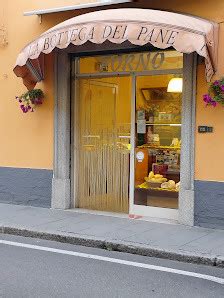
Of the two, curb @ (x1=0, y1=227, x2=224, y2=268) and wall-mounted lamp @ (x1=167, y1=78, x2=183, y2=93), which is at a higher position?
wall-mounted lamp @ (x1=167, y1=78, x2=183, y2=93)

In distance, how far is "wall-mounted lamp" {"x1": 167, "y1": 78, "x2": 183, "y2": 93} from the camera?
8.87 m

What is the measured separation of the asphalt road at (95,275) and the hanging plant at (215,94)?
2768mm

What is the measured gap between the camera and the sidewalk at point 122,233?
6945 mm

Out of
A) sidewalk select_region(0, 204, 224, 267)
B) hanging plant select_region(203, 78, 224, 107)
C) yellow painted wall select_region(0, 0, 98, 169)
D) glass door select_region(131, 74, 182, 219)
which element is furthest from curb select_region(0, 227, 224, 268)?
hanging plant select_region(203, 78, 224, 107)

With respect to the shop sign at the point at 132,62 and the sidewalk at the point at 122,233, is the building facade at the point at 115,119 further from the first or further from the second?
the sidewalk at the point at 122,233

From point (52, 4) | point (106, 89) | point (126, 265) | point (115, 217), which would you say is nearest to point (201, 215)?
point (115, 217)

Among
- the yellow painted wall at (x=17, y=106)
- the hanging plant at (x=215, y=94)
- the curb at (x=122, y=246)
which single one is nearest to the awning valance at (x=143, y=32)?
the hanging plant at (x=215, y=94)

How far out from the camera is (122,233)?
7914 mm

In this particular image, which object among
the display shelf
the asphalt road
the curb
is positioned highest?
the display shelf

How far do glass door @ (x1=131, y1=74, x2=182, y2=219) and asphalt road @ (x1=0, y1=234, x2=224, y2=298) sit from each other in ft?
7.33

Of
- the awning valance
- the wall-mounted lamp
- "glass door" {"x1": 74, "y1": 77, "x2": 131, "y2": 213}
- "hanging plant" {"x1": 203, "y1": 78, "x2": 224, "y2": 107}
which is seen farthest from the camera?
"glass door" {"x1": 74, "y1": 77, "x2": 131, "y2": 213}

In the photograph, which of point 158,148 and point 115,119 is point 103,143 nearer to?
point 115,119

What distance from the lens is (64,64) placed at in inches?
388

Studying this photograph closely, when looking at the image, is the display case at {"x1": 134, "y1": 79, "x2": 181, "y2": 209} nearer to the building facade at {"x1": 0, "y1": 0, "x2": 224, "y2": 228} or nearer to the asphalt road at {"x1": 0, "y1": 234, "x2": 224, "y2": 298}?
the building facade at {"x1": 0, "y1": 0, "x2": 224, "y2": 228}
